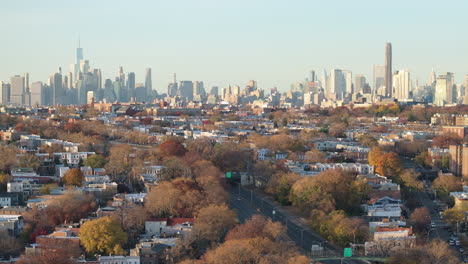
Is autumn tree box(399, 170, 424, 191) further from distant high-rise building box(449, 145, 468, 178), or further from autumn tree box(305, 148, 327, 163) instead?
autumn tree box(305, 148, 327, 163)

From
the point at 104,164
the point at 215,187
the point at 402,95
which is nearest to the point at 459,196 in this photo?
the point at 215,187

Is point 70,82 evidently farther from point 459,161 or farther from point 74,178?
point 74,178

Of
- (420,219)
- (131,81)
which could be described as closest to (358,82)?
(131,81)

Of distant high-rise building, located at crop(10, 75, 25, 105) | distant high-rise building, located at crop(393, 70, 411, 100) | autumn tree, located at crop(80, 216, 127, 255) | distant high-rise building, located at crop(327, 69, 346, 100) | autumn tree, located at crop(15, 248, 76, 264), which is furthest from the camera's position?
distant high-rise building, located at crop(327, 69, 346, 100)

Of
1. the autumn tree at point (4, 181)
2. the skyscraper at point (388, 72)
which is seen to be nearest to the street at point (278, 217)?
the autumn tree at point (4, 181)

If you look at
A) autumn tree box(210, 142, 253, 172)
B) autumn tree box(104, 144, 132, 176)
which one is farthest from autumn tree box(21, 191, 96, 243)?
autumn tree box(210, 142, 253, 172)

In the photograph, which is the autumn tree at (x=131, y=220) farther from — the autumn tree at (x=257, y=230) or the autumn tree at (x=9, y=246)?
the autumn tree at (x=9, y=246)
